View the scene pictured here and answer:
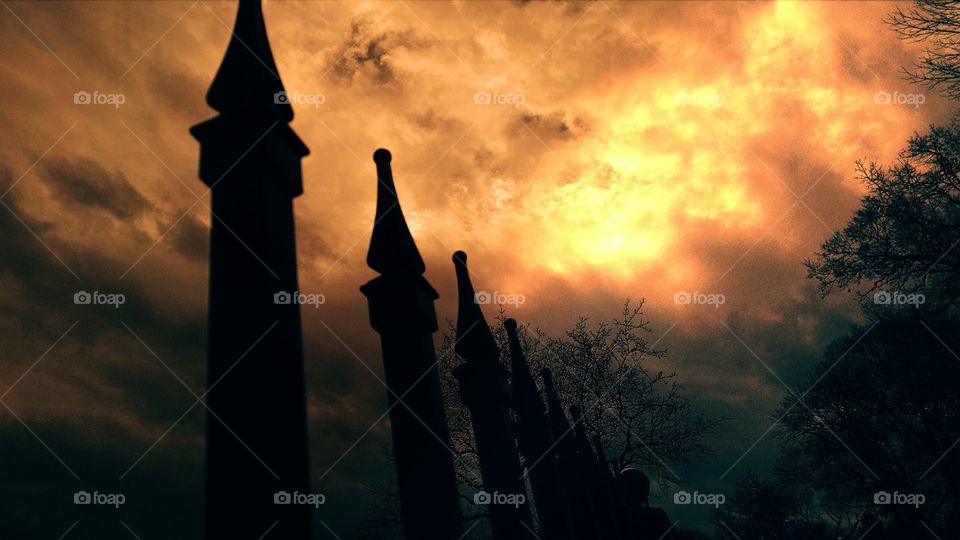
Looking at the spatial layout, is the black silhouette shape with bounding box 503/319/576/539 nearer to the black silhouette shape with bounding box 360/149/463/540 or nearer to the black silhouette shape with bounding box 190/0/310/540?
the black silhouette shape with bounding box 360/149/463/540

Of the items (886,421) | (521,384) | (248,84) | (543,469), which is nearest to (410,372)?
(248,84)

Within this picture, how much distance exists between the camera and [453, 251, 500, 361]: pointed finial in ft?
17.7

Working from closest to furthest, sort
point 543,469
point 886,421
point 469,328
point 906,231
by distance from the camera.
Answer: point 469,328
point 543,469
point 906,231
point 886,421

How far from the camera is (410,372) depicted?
12.9ft

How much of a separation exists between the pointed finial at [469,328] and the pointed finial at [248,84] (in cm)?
284

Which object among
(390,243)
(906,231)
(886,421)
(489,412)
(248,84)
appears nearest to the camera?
(248,84)

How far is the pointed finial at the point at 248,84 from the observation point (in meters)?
2.92

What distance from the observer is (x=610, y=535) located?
304 inches

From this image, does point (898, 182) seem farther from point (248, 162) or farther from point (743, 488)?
point (743, 488)

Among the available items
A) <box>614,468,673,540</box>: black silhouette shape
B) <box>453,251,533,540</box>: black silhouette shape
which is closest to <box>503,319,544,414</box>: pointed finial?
<box>453,251,533,540</box>: black silhouette shape

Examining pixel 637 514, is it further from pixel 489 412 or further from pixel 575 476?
pixel 489 412

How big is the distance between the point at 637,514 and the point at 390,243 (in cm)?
589

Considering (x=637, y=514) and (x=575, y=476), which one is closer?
(x=575, y=476)

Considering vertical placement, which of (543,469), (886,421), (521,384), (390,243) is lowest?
(543,469)
